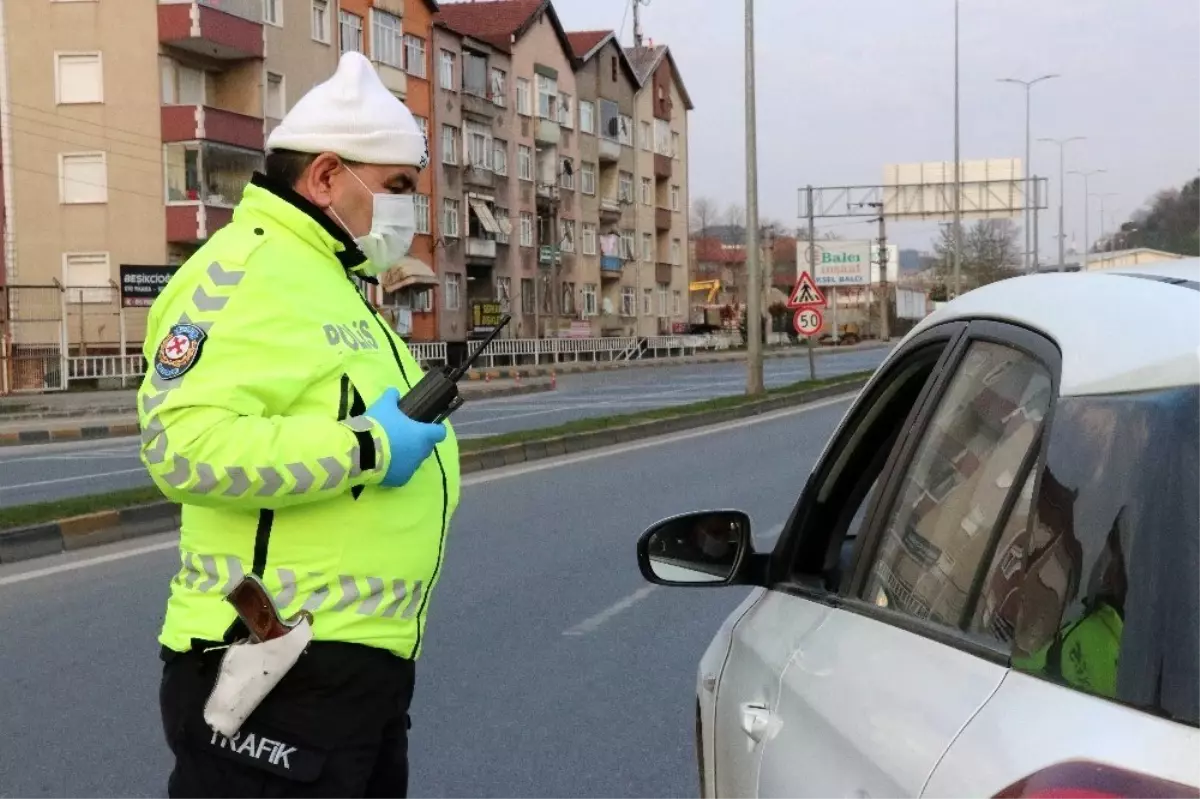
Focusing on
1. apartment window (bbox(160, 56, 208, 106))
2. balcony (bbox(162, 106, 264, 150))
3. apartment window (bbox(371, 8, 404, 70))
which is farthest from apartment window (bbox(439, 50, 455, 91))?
balcony (bbox(162, 106, 264, 150))

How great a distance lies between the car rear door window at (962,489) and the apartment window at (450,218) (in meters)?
54.0

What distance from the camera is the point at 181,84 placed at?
139ft

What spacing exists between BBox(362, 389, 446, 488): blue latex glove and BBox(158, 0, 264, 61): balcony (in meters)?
40.7

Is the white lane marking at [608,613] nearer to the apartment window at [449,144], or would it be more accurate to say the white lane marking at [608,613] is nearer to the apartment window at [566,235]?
the apartment window at [449,144]

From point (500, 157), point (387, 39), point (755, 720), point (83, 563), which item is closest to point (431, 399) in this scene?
point (755, 720)

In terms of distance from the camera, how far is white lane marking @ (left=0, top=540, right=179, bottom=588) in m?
9.45

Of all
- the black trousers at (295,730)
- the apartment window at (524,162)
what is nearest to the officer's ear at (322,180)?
the black trousers at (295,730)

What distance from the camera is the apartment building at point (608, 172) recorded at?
6994 cm

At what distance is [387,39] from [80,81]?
1415 cm

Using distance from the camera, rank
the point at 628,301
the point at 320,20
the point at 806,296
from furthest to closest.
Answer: the point at 628,301
the point at 320,20
the point at 806,296

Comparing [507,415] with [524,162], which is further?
[524,162]

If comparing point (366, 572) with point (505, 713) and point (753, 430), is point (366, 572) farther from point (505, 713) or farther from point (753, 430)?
point (753, 430)

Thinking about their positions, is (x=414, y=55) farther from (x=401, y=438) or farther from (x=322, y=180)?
(x=401, y=438)

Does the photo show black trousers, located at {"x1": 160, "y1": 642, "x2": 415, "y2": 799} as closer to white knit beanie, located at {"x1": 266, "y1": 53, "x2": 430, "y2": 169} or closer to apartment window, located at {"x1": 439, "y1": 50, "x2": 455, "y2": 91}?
white knit beanie, located at {"x1": 266, "y1": 53, "x2": 430, "y2": 169}
